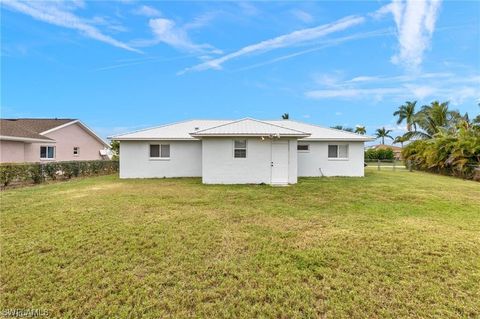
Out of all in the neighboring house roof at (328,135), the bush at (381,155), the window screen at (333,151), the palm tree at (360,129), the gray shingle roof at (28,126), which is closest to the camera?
the neighboring house roof at (328,135)

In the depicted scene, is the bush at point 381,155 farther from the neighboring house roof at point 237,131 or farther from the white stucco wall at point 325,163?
the neighboring house roof at point 237,131

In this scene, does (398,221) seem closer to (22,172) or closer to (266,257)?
(266,257)

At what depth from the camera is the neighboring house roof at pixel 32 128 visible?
1660cm

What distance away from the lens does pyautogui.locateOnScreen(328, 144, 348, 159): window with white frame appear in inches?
645

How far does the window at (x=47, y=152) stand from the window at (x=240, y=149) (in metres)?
16.9

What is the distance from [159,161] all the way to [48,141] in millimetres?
10545

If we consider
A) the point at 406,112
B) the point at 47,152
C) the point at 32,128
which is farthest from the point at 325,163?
the point at 406,112

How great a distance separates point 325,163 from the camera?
16.3 meters

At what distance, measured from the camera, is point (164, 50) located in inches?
667

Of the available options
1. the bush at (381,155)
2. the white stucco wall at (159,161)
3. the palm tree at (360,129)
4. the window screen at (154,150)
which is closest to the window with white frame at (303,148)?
the white stucco wall at (159,161)

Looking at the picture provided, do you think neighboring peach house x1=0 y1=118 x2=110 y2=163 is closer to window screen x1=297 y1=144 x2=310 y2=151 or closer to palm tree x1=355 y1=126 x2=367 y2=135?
window screen x1=297 y1=144 x2=310 y2=151

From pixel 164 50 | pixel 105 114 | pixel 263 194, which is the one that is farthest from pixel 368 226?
pixel 105 114

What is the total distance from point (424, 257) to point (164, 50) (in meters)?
17.8

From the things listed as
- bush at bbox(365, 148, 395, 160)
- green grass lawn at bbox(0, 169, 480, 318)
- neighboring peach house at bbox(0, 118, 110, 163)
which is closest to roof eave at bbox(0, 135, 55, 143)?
neighboring peach house at bbox(0, 118, 110, 163)
